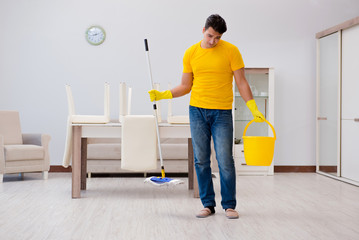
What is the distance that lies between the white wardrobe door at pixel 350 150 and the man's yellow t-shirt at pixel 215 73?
8.18ft

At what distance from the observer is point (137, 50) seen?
633 centimetres

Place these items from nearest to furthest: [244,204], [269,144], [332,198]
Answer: [269,144] → [244,204] → [332,198]

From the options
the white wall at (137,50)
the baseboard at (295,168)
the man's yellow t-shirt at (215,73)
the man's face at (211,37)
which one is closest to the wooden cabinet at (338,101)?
the baseboard at (295,168)

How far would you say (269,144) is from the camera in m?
3.09

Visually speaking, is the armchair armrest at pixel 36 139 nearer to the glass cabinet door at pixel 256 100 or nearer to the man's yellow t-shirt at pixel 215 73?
the glass cabinet door at pixel 256 100

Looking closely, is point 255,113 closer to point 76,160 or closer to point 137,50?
point 76,160

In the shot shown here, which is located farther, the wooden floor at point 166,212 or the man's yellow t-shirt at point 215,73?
the man's yellow t-shirt at point 215,73

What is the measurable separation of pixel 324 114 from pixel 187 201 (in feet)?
9.17

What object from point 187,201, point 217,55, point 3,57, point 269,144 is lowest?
point 187,201

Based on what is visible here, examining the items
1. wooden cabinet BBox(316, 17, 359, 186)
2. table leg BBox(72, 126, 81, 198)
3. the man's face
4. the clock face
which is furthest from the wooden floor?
the clock face

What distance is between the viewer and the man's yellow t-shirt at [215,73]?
10.2 feet

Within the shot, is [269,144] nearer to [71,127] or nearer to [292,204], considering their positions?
[292,204]

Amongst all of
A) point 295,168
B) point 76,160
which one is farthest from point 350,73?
point 76,160

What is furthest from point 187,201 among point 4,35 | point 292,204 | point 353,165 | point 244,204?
point 4,35
